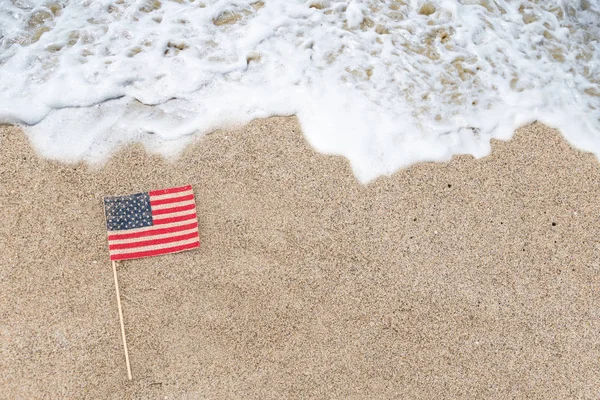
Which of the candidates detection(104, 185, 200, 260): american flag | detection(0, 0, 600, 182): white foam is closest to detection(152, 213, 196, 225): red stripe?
detection(104, 185, 200, 260): american flag

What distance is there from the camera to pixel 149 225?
3.06 meters

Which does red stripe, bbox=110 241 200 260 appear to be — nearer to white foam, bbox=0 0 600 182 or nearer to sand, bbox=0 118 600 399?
sand, bbox=0 118 600 399

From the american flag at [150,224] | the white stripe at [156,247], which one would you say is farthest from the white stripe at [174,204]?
the white stripe at [156,247]

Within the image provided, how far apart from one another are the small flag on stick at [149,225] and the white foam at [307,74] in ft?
1.33

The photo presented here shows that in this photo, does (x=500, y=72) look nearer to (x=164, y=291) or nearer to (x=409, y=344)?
(x=409, y=344)

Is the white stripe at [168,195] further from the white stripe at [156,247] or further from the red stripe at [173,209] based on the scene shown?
the white stripe at [156,247]

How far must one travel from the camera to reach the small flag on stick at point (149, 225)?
3037 mm

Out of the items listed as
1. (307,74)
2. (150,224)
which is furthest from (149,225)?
(307,74)

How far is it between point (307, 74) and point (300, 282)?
156 centimetres

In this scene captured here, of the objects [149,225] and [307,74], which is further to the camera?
[307,74]

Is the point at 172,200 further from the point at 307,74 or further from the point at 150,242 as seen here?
the point at 307,74

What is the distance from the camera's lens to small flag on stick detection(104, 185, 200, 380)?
9.96ft

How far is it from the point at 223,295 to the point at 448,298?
5.01 ft

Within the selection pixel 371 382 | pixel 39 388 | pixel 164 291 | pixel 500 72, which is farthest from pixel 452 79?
pixel 39 388
